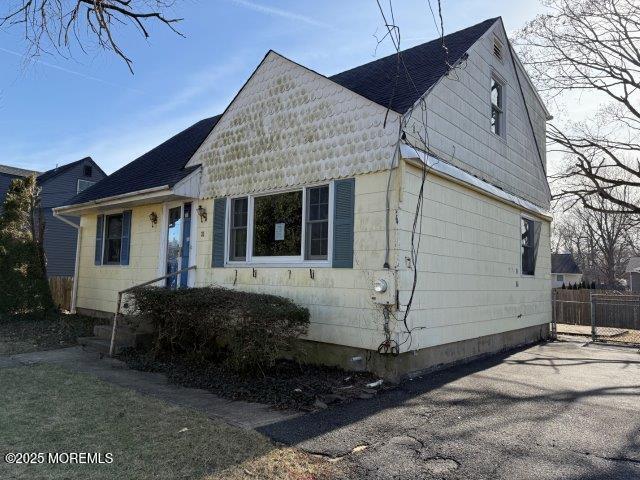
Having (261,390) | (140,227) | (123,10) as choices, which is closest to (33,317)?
(140,227)

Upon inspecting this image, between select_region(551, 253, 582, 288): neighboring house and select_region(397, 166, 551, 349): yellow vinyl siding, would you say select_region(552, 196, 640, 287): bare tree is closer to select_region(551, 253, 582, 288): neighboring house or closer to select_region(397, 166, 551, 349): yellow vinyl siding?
select_region(551, 253, 582, 288): neighboring house

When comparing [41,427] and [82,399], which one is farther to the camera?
[82,399]

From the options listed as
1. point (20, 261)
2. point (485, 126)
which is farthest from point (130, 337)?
point (485, 126)

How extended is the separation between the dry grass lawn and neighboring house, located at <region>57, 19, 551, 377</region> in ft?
9.32

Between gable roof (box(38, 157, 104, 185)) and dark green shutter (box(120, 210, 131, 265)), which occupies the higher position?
gable roof (box(38, 157, 104, 185))

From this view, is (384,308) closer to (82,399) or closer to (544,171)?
(82,399)

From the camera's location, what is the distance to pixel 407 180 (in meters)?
6.87

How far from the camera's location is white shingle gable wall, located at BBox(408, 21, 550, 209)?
26.3ft

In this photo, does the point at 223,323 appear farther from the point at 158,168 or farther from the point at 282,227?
the point at 158,168

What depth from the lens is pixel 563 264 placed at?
166 ft

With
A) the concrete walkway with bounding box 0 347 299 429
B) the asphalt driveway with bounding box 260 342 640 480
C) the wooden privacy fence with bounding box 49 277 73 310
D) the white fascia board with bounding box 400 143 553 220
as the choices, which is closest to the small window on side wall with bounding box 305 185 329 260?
the white fascia board with bounding box 400 143 553 220

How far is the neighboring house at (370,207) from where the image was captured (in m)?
6.92

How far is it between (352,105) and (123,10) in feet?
11.6

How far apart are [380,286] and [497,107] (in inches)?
244
